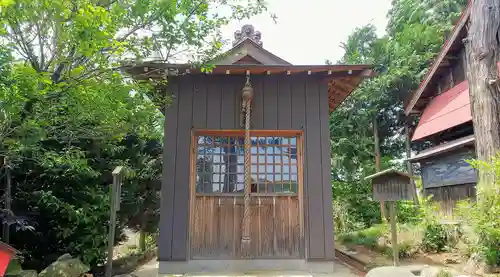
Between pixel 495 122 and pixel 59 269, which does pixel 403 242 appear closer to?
pixel 495 122

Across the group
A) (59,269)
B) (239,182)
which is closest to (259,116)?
(239,182)

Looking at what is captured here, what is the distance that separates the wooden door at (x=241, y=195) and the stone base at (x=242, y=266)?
10 centimetres

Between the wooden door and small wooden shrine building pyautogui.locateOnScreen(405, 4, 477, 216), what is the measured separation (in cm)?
457

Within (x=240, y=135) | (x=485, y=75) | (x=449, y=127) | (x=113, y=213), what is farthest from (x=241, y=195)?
(x=449, y=127)

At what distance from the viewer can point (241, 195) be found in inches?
219

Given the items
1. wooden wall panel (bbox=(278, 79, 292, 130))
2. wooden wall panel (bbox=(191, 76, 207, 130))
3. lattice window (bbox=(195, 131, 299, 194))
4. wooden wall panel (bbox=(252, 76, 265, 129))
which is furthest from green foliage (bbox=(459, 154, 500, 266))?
wooden wall panel (bbox=(191, 76, 207, 130))

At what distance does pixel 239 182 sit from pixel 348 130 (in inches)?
381

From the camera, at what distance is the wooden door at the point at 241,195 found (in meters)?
5.46

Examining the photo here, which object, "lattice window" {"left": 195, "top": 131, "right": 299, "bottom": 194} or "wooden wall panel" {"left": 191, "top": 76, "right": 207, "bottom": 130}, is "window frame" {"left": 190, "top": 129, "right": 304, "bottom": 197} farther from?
"wooden wall panel" {"left": 191, "top": 76, "right": 207, "bottom": 130}

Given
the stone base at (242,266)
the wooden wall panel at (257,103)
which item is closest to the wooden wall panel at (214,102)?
the wooden wall panel at (257,103)

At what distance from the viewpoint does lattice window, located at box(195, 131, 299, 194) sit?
5.66 m

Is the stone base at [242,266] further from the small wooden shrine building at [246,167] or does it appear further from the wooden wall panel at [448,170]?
the wooden wall panel at [448,170]

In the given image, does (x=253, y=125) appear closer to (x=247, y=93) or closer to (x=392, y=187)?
(x=247, y=93)

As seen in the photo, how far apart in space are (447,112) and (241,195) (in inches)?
253
